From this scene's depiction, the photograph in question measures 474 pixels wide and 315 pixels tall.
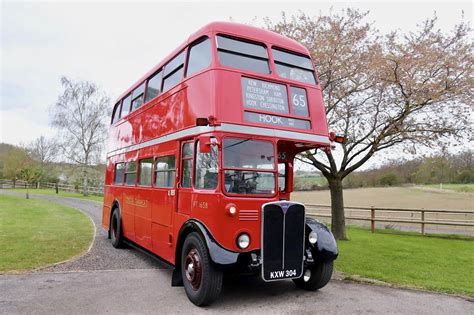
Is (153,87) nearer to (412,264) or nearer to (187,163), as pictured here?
(187,163)

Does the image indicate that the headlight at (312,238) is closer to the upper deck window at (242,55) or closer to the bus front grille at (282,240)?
the bus front grille at (282,240)

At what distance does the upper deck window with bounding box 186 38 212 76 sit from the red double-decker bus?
2 cm

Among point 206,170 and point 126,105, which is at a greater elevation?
point 126,105

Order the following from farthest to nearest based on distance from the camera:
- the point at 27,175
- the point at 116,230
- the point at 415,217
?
the point at 27,175 < the point at 415,217 < the point at 116,230

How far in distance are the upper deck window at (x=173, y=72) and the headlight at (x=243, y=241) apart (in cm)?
312

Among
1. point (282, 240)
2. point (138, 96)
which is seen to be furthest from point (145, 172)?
point (282, 240)

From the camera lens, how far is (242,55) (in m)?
6.01

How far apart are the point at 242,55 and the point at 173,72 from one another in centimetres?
181

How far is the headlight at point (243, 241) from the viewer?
5.33 metres

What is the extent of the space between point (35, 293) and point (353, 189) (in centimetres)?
2324

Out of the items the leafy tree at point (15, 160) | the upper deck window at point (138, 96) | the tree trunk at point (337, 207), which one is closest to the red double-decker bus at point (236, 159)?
the upper deck window at point (138, 96)

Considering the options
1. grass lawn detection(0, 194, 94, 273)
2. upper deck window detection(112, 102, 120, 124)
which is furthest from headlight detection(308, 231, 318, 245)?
upper deck window detection(112, 102, 120, 124)

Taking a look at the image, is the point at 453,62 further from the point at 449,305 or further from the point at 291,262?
the point at 291,262

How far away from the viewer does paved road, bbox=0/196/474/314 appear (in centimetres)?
521
